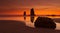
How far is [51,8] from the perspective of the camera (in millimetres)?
19172

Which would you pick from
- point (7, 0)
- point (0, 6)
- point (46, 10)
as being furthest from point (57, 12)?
point (7, 0)

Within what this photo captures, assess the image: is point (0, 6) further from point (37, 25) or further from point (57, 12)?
point (37, 25)

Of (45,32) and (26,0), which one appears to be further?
(26,0)

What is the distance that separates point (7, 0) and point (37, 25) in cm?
1346

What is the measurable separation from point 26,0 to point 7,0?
2.22 metres

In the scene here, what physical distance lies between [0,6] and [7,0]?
9.52 feet

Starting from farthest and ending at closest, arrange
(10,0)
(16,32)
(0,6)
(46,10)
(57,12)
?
(10,0)
(0,6)
(46,10)
(57,12)
(16,32)

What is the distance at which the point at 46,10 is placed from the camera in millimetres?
18812

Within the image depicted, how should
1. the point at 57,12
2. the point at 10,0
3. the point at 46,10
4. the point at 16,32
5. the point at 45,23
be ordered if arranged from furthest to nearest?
the point at 10,0 → the point at 46,10 → the point at 57,12 → the point at 45,23 → the point at 16,32

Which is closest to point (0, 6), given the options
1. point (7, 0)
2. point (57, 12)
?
point (7, 0)

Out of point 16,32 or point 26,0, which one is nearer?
point 16,32

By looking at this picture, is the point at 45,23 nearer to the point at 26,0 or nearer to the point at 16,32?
the point at 16,32

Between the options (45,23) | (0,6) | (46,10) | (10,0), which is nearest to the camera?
(45,23)

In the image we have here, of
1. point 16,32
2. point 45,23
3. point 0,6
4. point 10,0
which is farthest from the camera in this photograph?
point 10,0
